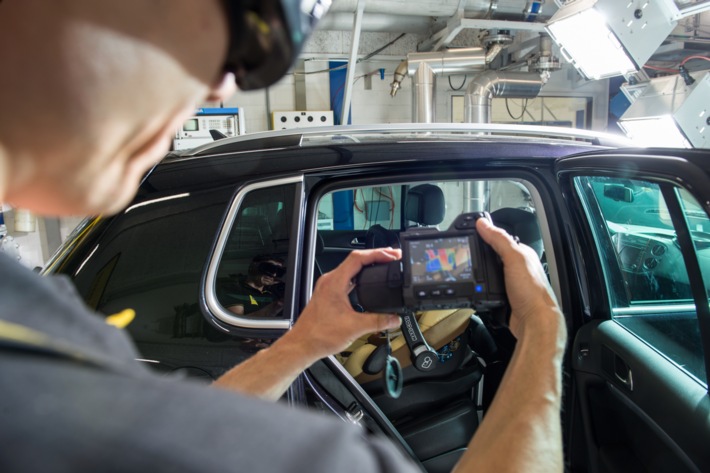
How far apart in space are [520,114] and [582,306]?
531 centimetres

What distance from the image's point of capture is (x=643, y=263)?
1710 mm

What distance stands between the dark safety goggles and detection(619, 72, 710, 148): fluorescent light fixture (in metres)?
3.19

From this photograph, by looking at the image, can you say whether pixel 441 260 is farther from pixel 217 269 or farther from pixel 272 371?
pixel 217 269

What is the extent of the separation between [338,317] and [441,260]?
0.95 feet

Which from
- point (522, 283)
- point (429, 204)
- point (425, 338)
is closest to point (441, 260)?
point (522, 283)

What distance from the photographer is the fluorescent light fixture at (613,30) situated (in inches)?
108

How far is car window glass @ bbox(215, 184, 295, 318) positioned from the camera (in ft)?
4.71

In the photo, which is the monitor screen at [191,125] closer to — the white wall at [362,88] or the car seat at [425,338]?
the white wall at [362,88]

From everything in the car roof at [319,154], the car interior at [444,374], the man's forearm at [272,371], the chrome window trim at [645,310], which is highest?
the car roof at [319,154]

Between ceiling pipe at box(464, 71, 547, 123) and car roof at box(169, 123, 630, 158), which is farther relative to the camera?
ceiling pipe at box(464, 71, 547, 123)

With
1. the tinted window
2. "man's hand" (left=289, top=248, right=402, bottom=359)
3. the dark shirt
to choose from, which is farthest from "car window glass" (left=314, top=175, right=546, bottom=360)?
the dark shirt

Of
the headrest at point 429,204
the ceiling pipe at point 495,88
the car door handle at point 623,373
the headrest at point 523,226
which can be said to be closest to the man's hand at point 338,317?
the car door handle at point 623,373

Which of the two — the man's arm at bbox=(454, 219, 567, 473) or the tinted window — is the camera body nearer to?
the man's arm at bbox=(454, 219, 567, 473)

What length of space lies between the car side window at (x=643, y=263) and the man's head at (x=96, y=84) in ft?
4.49
